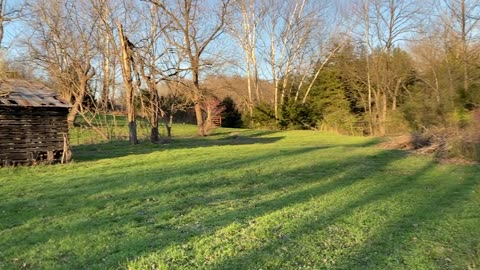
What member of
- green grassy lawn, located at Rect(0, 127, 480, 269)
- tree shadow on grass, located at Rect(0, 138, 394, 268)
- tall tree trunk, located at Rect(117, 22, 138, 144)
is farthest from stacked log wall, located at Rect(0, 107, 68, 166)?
tall tree trunk, located at Rect(117, 22, 138, 144)

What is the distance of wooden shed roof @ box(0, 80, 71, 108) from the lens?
13.2m

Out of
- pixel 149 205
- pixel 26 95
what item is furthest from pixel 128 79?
pixel 149 205

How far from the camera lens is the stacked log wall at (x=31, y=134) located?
1309 cm

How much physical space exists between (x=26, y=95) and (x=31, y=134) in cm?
137

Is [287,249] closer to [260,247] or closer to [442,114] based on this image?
[260,247]

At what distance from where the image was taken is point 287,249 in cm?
461

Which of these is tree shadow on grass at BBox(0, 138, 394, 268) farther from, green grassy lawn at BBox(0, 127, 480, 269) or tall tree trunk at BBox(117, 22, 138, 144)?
tall tree trunk at BBox(117, 22, 138, 144)

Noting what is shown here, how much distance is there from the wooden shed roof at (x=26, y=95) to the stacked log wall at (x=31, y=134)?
0.72 ft

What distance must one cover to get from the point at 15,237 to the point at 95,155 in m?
11.5

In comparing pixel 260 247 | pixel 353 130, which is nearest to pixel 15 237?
pixel 260 247

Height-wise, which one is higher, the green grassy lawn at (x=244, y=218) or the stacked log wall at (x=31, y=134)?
the stacked log wall at (x=31, y=134)

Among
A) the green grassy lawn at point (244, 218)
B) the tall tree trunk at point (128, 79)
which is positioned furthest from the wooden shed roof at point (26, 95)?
the tall tree trunk at point (128, 79)

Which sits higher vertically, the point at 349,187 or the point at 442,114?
the point at 442,114

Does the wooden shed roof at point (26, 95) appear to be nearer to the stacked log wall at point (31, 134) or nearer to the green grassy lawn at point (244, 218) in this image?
the stacked log wall at point (31, 134)
